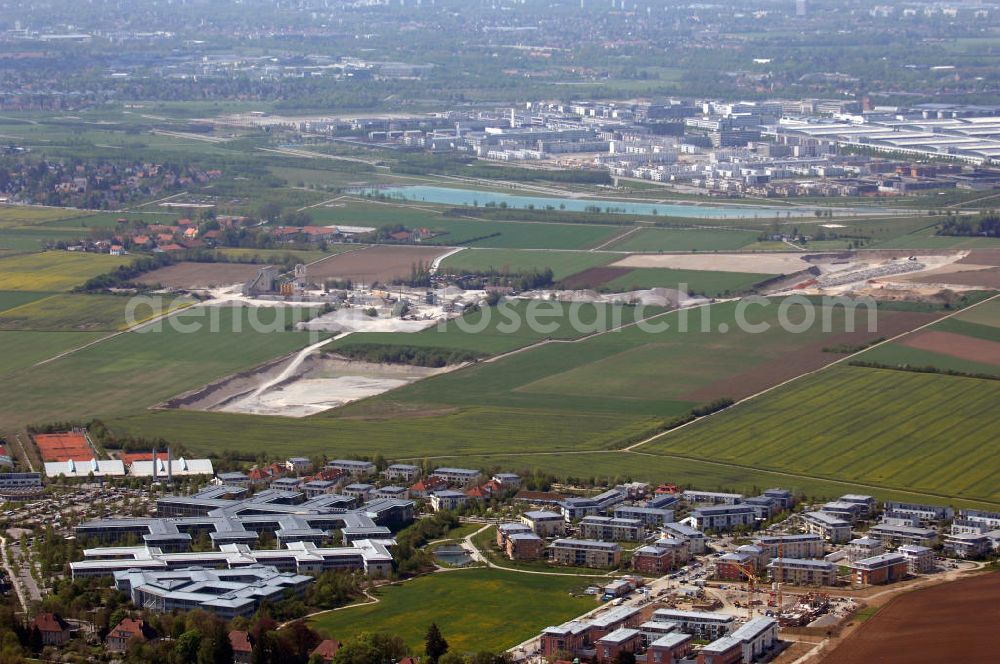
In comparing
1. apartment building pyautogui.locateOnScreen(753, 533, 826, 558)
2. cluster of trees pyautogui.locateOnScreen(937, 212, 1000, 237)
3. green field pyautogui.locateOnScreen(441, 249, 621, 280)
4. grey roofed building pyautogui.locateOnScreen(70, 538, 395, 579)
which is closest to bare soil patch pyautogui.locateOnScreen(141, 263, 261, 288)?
green field pyautogui.locateOnScreen(441, 249, 621, 280)

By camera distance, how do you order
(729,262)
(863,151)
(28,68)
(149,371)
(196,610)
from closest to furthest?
(196,610)
(149,371)
(729,262)
(863,151)
(28,68)

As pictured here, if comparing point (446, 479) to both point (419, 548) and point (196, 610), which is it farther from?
point (196, 610)

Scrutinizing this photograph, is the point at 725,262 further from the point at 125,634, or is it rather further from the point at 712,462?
the point at 125,634

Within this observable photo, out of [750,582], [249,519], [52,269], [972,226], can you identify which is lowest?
[249,519]

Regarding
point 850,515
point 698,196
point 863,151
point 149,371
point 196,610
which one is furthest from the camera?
point 863,151

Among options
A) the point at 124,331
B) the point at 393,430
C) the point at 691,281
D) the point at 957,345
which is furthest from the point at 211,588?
the point at 691,281

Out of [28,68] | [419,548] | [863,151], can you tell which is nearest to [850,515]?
[419,548]

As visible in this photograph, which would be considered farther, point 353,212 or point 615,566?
point 353,212
